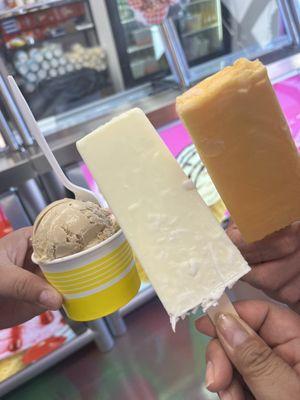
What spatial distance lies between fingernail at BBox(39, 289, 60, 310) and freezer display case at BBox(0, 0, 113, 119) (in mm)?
2266

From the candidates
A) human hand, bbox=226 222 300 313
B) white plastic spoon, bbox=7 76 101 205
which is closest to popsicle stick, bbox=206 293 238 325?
human hand, bbox=226 222 300 313

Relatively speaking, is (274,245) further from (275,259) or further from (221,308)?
(221,308)

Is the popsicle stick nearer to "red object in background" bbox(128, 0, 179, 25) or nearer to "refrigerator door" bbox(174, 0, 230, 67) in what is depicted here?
"red object in background" bbox(128, 0, 179, 25)

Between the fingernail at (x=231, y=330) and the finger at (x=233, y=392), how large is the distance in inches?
6.9

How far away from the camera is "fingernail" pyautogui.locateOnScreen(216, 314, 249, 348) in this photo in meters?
0.89

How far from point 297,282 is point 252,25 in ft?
8.56

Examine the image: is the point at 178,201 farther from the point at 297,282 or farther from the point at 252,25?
the point at 252,25

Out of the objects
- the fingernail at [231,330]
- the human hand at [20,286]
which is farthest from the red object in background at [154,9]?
the fingernail at [231,330]

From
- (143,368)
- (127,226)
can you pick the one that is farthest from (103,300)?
(143,368)

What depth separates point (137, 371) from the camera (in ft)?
6.77

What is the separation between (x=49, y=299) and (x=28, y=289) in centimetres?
7

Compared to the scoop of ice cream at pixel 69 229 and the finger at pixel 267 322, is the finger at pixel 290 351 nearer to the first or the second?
the finger at pixel 267 322

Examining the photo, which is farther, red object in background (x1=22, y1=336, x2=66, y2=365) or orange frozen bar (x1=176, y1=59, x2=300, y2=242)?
red object in background (x1=22, y1=336, x2=66, y2=365)

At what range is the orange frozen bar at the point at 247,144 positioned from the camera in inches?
31.4
